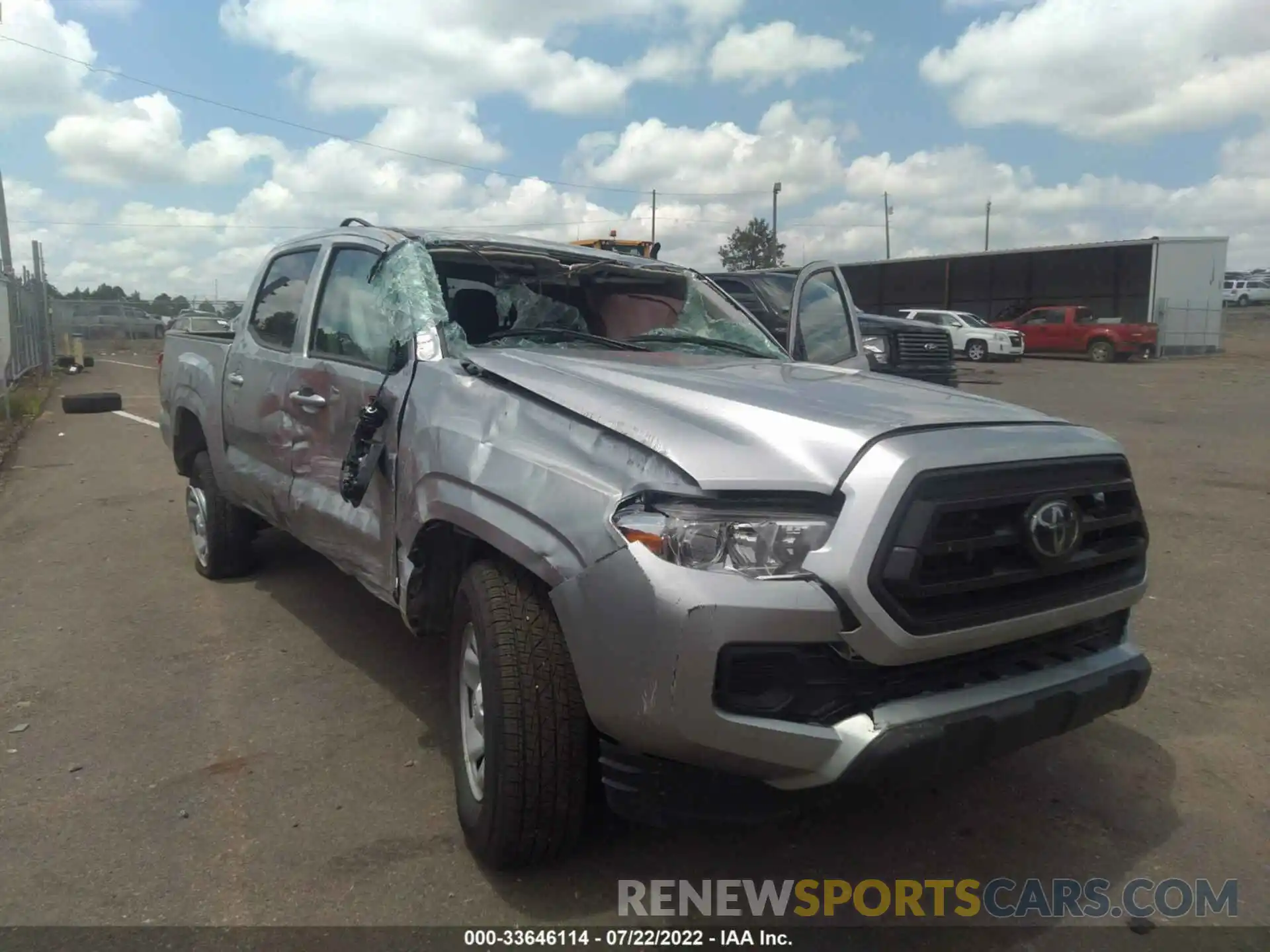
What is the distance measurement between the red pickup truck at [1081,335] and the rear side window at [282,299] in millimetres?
28260

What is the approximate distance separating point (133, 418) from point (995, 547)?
47.3 ft

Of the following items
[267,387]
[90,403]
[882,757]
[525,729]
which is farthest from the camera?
[90,403]

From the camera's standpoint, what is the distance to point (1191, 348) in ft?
104

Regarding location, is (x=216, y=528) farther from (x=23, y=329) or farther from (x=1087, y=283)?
(x=1087, y=283)

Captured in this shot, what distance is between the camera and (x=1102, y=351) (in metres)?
28.9

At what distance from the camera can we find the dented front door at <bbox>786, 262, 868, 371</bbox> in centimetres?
537

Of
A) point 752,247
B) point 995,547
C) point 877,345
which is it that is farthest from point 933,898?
point 752,247

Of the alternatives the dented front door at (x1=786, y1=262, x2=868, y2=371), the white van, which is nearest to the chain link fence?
the dented front door at (x1=786, y1=262, x2=868, y2=371)

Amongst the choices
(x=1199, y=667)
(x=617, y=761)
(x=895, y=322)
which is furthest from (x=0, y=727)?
(x=895, y=322)

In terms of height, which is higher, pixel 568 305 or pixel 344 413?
pixel 568 305

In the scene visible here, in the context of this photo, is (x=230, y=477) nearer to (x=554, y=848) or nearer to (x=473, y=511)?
(x=473, y=511)

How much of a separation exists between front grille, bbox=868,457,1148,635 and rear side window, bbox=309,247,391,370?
2065 mm

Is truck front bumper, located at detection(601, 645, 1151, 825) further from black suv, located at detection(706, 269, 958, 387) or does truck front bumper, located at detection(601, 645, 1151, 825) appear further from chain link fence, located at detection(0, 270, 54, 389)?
chain link fence, located at detection(0, 270, 54, 389)

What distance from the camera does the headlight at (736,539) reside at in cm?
232
